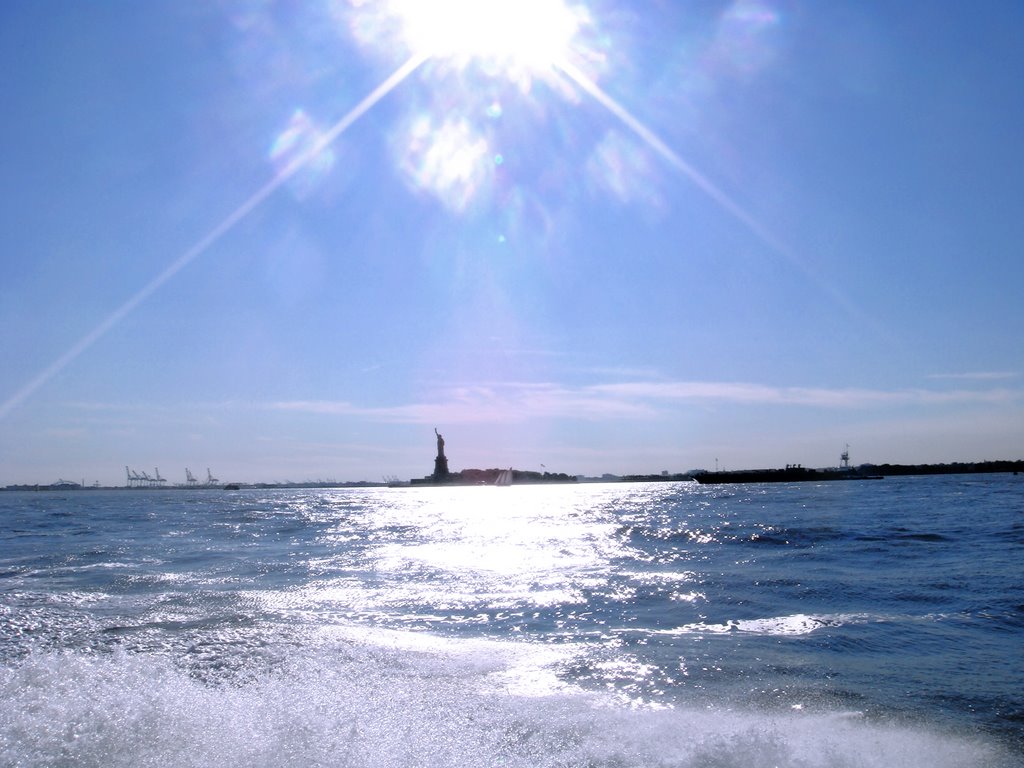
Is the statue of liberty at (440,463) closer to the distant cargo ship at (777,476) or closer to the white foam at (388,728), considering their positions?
the distant cargo ship at (777,476)

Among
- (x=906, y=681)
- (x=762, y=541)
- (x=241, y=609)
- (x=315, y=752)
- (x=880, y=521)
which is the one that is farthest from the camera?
(x=880, y=521)

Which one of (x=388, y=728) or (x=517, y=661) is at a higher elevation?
(x=388, y=728)

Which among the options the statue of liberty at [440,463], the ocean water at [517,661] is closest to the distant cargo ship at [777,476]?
the statue of liberty at [440,463]

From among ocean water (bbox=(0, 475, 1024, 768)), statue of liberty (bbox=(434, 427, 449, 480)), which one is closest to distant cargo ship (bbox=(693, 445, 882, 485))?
statue of liberty (bbox=(434, 427, 449, 480))

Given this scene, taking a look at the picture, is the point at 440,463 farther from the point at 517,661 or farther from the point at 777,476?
the point at 517,661

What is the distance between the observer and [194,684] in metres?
7.48

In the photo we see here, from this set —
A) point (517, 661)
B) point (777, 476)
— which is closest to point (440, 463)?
point (777, 476)

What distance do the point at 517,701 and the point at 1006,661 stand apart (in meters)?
6.46

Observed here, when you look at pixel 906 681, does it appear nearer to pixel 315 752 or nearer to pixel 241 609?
pixel 315 752

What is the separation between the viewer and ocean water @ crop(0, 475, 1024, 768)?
5.96 metres

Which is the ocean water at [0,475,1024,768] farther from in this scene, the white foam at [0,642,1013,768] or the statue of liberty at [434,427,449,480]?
the statue of liberty at [434,427,449,480]

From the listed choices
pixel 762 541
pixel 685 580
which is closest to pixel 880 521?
pixel 762 541

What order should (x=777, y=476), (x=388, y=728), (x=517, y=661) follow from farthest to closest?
(x=777, y=476) → (x=517, y=661) → (x=388, y=728)

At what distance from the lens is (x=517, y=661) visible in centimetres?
884
